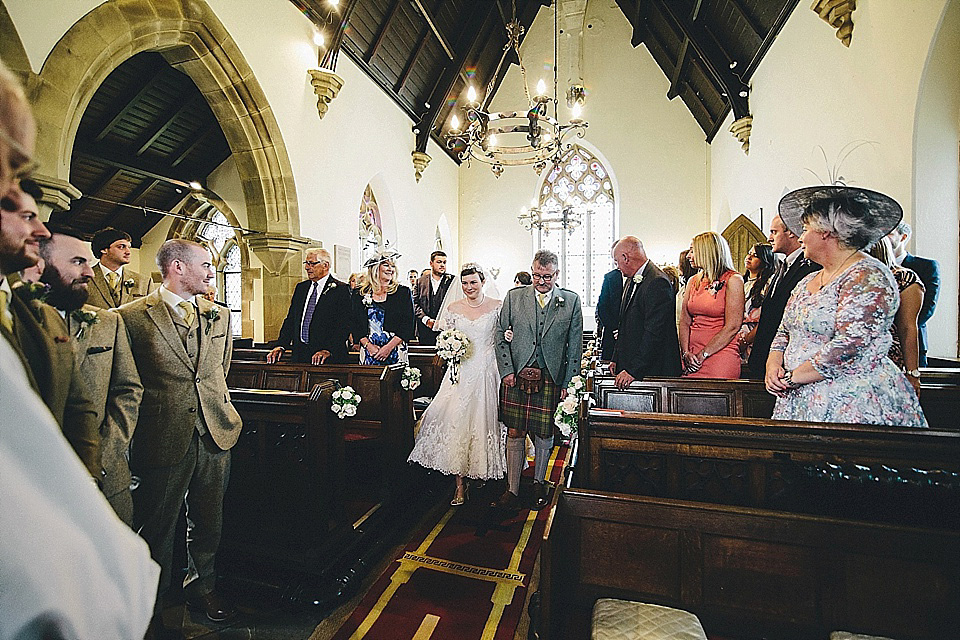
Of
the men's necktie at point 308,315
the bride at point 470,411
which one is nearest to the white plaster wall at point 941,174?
the bride at point 470,411

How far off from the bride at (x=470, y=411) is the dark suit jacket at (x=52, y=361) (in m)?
2.84

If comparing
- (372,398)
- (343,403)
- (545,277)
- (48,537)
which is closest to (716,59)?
(545,277)

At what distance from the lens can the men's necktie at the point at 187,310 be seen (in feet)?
6.52

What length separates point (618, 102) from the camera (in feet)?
36.1

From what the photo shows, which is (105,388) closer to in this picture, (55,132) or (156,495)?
(156,495)

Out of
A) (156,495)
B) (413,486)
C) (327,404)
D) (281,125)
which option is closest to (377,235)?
(281,125)

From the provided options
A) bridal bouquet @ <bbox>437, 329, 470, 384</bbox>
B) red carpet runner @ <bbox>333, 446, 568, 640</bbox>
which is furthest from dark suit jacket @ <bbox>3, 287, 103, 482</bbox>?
bridal bouquet @ <bbox>437, 329, 470, 384</bbox>

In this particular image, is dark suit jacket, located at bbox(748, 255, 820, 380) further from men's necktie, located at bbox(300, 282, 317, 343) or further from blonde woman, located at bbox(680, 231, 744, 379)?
men's necktie, located at bbox(300, 282, 317, 343)

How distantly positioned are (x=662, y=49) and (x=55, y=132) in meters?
9.91

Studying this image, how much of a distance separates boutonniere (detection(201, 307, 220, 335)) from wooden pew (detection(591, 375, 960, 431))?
2009 mm

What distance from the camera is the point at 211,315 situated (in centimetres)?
214

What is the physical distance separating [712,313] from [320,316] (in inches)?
110

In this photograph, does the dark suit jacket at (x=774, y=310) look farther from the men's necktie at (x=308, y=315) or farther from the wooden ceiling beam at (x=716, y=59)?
the wooden ceiling beam at (x=716, y=59)

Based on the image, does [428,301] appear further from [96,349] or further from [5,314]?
[5,314]
